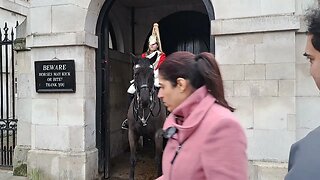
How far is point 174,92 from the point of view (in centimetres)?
195

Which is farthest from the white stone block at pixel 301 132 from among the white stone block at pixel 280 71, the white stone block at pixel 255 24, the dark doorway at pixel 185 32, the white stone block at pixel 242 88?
the dark doorway at pixel 185 32

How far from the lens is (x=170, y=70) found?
193cm

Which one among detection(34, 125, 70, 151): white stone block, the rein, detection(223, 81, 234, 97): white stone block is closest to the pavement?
detection(34, 125, 70, 151): white stone block

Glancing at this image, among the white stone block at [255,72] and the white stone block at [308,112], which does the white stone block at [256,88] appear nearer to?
the white stone block at [255,72]

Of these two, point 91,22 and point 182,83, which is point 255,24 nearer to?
point 91,22

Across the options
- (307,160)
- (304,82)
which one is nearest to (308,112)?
(304,82)

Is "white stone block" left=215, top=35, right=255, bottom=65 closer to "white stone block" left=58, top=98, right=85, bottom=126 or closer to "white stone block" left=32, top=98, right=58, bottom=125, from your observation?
"white stone block" left=58, top=98, right=85, bottom=126

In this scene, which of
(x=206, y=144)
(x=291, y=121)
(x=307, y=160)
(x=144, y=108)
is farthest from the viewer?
(x=144, y=108)

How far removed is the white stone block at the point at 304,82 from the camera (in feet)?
17.5

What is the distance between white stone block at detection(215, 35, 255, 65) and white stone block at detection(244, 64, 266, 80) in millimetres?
91

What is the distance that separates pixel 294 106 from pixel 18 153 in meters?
5.38

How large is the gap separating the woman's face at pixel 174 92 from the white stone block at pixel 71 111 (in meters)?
4.57

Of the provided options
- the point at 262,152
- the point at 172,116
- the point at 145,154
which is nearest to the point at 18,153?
the point at 145,154

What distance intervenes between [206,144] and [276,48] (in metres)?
4.03
